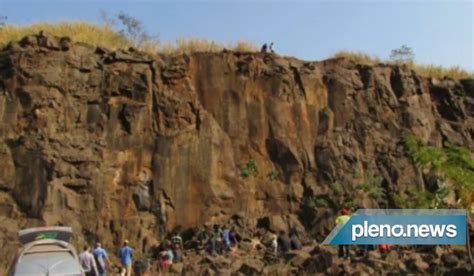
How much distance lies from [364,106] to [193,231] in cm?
972

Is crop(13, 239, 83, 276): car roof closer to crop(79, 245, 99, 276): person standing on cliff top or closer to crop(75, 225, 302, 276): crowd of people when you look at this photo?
crop(79, 245, 99, 276): person standing on cliff top

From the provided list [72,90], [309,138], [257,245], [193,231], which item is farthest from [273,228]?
[72,90]

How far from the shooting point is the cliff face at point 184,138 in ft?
76.8

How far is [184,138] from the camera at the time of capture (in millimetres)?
25328

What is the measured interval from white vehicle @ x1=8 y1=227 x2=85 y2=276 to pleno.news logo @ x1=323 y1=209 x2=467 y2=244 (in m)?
8.39

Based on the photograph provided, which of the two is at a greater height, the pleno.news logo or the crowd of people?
the pleno.news logo

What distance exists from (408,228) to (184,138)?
1066cm

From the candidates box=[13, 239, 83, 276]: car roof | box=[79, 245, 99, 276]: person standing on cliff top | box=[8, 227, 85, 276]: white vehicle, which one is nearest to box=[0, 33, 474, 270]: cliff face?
box=[79, 245, 99, 276]: person standing on cliff top

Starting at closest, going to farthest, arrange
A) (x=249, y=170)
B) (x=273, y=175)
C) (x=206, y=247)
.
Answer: (x=206, y=247) < (x=249, y=170) < (x=273, y=175)

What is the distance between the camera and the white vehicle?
1227 centimetres

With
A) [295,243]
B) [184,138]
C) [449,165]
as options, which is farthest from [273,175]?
[449,165]

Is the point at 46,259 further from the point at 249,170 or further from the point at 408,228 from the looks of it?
the point at 249,170

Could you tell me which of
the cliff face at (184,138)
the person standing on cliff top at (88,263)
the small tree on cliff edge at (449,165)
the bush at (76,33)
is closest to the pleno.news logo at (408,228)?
the cliff face at (184,138)

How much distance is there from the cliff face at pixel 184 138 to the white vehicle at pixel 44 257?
8455 mm
